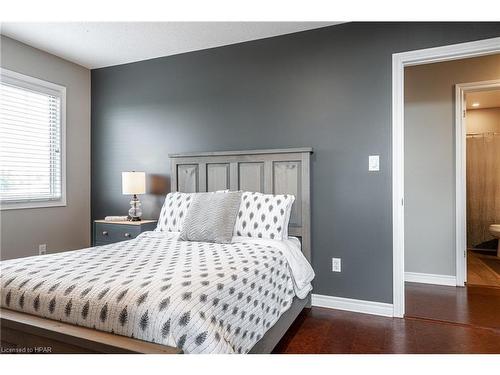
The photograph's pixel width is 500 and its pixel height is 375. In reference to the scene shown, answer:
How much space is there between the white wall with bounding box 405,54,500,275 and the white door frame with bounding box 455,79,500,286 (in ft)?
0.17

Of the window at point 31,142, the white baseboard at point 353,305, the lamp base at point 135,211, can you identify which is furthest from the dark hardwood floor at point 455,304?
the window at point 31,142

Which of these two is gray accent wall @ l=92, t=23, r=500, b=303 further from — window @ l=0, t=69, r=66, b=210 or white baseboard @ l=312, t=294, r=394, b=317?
window @ l=0, t=69, r=66, b=210

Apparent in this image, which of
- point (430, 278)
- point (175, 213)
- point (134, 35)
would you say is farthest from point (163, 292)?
point (430, 278)

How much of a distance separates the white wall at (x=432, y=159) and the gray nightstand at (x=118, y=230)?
2910 mm

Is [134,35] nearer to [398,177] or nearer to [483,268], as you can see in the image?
[398,177]

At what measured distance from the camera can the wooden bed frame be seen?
1.15 m

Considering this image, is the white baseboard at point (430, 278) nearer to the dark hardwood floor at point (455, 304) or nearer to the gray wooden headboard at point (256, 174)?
the dark hardwood floor at point (455, 304)

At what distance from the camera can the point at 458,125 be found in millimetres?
3256

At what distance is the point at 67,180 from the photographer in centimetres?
357

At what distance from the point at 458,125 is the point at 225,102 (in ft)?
8.08

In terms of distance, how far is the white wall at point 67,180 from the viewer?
3014 millimetres

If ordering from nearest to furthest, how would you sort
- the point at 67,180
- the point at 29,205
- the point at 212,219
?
the point at 212,219, the point at 29,205, the point at 67,180

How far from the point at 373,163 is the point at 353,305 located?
121 cm
